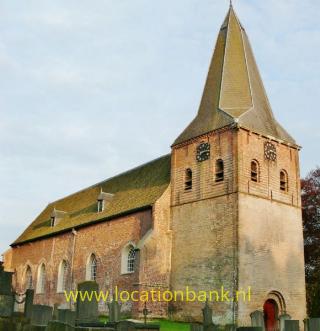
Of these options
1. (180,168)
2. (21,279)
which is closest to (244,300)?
(180,168)

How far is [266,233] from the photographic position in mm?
24703

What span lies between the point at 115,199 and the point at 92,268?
4.77 metres

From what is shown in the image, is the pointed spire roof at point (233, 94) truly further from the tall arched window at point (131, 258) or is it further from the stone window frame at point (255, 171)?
the tall arched window at point (131, 258)

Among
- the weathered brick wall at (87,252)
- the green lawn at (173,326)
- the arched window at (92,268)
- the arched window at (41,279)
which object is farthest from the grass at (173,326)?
the arched window at (41,279)

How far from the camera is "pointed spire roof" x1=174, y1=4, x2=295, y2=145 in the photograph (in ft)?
87.3

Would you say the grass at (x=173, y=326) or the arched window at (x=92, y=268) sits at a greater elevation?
the arched window at (x=92, y=268)

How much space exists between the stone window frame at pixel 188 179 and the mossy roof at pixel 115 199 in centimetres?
154

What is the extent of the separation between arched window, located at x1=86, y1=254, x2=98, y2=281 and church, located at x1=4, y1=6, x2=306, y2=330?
0.06 meters

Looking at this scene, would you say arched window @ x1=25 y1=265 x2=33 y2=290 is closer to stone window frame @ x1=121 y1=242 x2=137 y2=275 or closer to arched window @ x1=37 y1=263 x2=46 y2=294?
arched window @ x1=37 y1=263 x2=46 y2=294

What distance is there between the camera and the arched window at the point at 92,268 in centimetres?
3088

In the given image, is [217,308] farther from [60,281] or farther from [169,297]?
[60,281]

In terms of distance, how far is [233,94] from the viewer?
28.1 meters

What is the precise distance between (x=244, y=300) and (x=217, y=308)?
4.66ft

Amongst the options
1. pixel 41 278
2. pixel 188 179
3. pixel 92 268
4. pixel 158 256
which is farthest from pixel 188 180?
pixel 41 278
